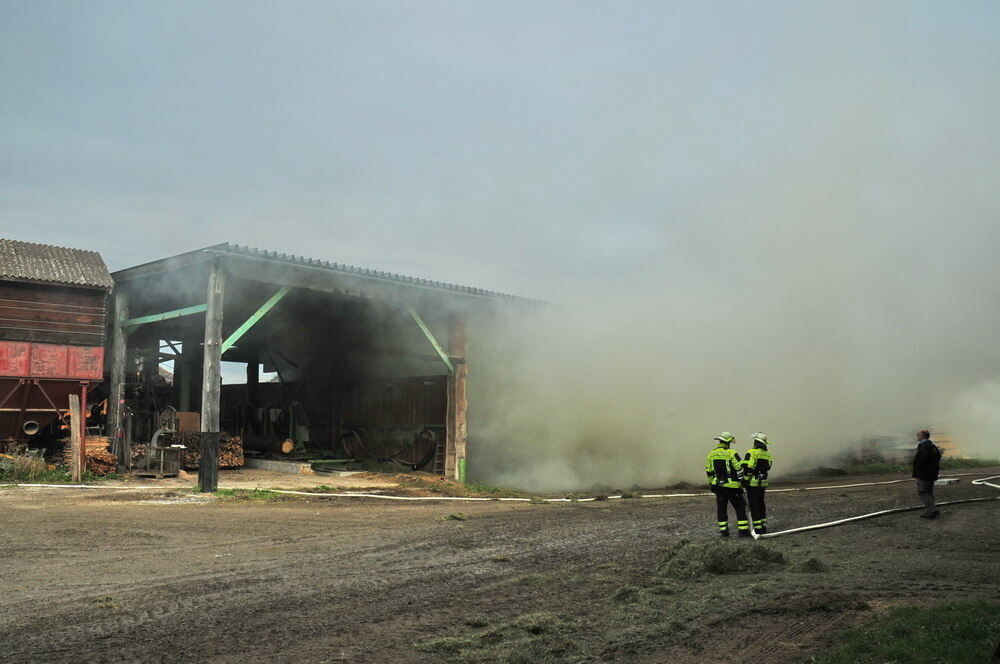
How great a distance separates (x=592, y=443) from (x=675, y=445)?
246 centimetres

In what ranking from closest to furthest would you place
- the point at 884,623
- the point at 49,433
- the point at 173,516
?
1. the point at 884,623
2. the point at 173,516
3. the point at 49,433

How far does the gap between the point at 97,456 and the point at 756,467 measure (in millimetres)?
15452

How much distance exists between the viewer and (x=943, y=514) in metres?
13.4

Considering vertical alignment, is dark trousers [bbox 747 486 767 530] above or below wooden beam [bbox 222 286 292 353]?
below

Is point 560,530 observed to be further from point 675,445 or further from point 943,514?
point 675,445

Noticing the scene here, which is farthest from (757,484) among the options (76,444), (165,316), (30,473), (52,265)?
(52,265)

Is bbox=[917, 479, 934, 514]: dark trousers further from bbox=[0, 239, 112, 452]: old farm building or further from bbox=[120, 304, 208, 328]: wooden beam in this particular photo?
bbox=[0, 239, 112, 452]: old farm building

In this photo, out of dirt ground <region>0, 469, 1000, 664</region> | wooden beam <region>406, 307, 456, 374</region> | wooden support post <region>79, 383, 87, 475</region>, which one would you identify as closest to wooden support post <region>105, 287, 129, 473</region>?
wooden support post <region>79, 383, 87, 475</region>

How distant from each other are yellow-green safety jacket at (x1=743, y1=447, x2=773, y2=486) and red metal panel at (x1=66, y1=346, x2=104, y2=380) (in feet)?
53.6

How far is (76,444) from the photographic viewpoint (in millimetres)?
18047

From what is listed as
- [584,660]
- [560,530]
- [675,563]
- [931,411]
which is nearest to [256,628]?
[584,660]

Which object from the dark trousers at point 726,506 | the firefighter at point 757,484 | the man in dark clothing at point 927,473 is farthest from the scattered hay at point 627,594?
the man in dark clothing at point 927,473

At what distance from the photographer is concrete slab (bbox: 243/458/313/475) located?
22625 millimetres

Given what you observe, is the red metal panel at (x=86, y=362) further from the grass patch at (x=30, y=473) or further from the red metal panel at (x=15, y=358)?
the grass patch at (x=30, y=473)
